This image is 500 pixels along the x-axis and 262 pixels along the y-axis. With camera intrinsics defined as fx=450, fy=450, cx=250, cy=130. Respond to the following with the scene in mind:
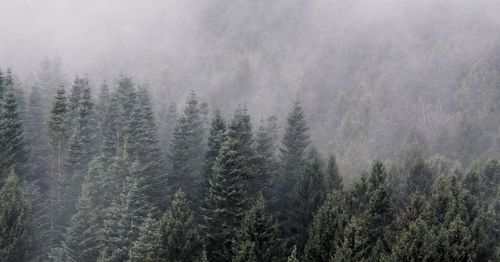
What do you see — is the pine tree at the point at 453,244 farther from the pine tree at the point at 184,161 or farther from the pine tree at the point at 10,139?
the pine tree at the point at 10,139

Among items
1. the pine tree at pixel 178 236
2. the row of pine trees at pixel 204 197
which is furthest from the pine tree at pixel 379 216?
the pine tree at pixel 178 236

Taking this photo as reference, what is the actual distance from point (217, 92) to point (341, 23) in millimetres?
37380

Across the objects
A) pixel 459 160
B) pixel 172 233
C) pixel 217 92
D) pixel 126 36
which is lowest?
pixel 172 233

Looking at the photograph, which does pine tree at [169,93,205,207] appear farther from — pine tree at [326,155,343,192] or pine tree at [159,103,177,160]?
pine tree at [326,155,343,192]

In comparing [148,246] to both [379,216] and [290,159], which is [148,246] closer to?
[379,216]

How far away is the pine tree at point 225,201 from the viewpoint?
41.7 meters

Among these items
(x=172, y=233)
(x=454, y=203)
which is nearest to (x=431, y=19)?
(x=454, y=203)

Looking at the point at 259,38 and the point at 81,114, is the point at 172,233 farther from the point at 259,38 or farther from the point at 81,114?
the point at 259,38

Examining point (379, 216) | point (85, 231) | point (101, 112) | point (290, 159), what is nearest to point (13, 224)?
point (85, 231)

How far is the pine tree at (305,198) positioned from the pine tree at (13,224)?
94.4ft

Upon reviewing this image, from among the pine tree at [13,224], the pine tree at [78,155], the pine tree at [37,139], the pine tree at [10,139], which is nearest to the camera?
the pine tree at [13,224]

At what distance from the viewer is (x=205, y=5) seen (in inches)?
5610

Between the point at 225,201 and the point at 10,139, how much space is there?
29.4 meters

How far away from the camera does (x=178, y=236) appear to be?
37281 mm
